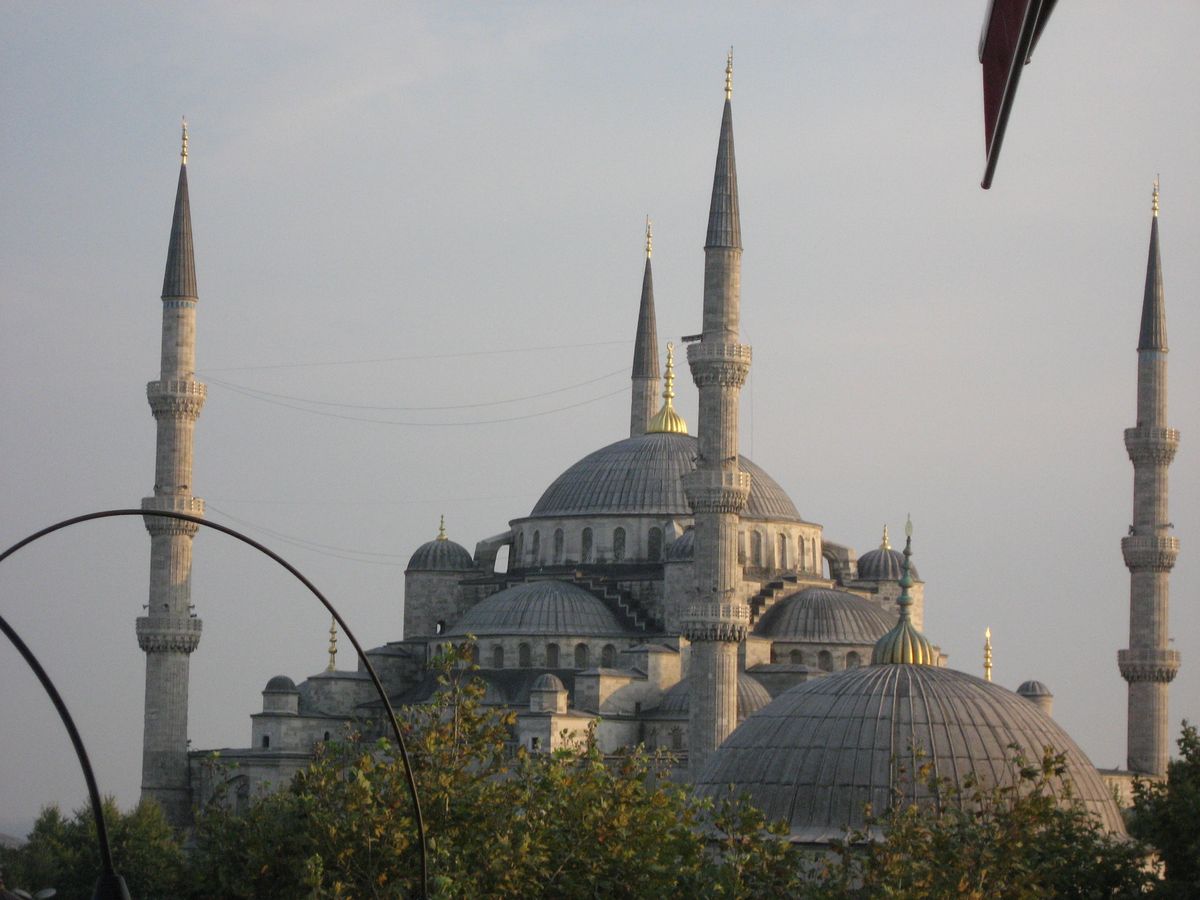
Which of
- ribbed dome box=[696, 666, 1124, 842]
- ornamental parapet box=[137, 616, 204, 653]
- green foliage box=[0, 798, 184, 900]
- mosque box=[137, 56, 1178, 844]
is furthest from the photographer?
ornamental parapet box=[137, 616, 204, 653]

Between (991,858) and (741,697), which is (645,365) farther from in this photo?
(991,858)

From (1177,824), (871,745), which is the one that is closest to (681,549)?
(871,745)

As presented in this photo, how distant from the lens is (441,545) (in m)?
60.8

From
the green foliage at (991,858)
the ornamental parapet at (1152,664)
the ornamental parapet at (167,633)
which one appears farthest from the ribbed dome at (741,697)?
the green foliage at (991,858)

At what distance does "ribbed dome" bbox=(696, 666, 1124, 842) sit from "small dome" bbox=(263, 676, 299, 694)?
21779mm

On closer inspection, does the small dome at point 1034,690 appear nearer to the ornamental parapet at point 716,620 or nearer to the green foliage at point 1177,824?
the ornamental parapet at point 716,620

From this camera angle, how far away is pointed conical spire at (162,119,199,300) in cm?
5128

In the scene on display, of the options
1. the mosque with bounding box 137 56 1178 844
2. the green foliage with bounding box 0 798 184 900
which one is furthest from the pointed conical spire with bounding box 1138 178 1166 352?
the green foliage with bounding box 0 798 184 900

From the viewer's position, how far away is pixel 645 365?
63.2 metres

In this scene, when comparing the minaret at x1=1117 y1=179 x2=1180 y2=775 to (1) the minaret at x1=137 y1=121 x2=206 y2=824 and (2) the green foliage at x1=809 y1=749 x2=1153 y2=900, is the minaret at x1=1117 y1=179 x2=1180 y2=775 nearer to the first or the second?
(1) the minaret at x1=137 y1=121 x2=206 y2=824

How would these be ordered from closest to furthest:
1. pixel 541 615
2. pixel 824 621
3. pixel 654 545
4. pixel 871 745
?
pixel 871 745
pixel 824 621
pixel 541 615
pixel 654 545

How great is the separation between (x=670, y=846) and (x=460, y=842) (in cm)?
233

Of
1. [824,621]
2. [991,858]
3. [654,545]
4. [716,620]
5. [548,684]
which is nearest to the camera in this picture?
[991,858]

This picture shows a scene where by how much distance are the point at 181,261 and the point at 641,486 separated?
13753mm
